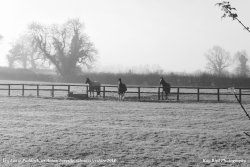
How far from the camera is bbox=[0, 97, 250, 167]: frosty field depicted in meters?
8.32

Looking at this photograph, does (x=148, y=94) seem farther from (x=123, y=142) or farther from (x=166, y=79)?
(x=166, y=79)

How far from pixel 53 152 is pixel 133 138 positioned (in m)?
2.61

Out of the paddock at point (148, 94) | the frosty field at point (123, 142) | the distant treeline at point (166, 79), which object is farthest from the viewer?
the distant treeline at point (166, 79)

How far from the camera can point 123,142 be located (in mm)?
10039

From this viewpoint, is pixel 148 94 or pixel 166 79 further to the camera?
pixel 166 79

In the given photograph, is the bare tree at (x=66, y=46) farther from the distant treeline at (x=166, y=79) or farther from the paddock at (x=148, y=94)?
the paddock at (x=148, y=94)

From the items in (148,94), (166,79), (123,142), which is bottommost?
(123,142)

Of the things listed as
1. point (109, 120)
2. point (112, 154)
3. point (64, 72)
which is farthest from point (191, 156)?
point (64, 72)

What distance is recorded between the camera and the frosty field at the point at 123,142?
27.3 ft

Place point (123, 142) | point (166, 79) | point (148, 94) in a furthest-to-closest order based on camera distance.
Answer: point (166, 79) → point (148, 94) → point (123, 142)

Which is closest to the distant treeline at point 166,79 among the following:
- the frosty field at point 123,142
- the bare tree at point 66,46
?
the bare tree at point 66,46

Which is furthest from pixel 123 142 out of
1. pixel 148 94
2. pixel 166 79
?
pixel 166 79

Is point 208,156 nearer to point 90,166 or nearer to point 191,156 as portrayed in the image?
point 191,156

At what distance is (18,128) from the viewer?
1231 centimetres
